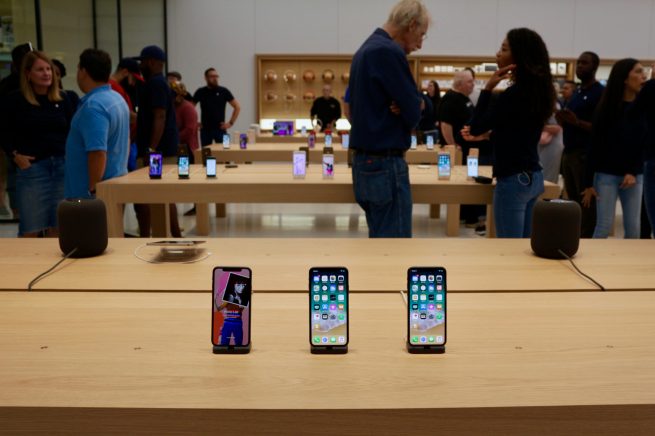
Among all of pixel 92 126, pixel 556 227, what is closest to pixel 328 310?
pixel 556 227

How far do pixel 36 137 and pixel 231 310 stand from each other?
125 inches

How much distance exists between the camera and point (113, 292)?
5.71 ft

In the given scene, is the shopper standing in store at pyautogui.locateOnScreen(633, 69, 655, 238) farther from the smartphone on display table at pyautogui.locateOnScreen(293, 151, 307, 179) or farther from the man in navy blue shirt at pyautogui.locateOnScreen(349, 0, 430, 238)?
the smartphone on display table at pyautogui.locateOnScreen(293, 151, 307, 179)

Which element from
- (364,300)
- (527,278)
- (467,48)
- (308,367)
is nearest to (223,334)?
(308,367)

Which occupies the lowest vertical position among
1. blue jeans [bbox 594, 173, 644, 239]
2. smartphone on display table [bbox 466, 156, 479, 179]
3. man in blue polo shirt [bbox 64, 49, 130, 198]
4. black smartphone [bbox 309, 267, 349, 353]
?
blue jeans [bbox 594, 173, 644, 239]

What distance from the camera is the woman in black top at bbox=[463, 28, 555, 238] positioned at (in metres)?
2.92

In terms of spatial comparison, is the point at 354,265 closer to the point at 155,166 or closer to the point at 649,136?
the point at 155,166

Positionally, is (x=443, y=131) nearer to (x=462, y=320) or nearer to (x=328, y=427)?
(x=462, y=320)

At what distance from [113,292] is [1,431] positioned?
2.21 ft

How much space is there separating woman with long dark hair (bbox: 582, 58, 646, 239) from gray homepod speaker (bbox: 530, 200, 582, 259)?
2.24 meters

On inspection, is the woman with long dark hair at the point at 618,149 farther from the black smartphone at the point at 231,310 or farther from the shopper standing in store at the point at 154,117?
the black smartphone at the point at 231,310

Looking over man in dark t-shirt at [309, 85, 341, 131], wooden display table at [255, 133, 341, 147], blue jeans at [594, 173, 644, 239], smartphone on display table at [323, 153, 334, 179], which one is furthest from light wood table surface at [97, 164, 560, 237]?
man in dark t-shirt at [309, 85, 341, 131]

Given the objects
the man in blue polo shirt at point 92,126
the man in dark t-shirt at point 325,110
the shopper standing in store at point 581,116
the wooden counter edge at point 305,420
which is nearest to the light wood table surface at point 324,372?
the wooden counter edge at point 305,420

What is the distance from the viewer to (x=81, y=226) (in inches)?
81.7
